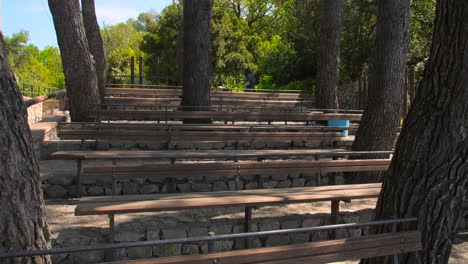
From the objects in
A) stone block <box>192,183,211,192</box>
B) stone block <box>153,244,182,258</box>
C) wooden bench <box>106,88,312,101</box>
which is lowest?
stone block <box>153,244,182,258</box>

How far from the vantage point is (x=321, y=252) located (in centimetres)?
332

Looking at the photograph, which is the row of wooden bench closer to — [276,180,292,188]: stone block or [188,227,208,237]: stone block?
[188,227,208,237]: stone block

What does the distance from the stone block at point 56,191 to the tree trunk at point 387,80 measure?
4.50m

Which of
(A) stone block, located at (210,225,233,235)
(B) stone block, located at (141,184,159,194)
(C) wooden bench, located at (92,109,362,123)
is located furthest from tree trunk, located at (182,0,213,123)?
(A) stone block, located at (210,225,233,235)

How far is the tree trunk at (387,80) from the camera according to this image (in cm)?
776

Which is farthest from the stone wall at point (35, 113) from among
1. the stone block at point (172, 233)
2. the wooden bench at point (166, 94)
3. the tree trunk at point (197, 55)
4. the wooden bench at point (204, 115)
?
the stone block at point (172, 233)

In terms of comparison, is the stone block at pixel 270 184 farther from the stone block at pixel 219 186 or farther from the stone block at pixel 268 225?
the stone block at pixel 268 225

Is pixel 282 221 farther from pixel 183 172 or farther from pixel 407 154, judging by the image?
pixel 407 154

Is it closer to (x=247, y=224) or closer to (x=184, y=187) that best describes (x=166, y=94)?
(x=184, y=187)

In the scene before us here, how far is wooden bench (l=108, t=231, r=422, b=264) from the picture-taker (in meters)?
3.01

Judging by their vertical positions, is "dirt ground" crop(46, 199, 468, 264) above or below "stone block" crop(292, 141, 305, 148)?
below

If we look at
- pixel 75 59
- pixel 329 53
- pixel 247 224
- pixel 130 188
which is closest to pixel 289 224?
pixel 247 224

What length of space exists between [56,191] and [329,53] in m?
8.57

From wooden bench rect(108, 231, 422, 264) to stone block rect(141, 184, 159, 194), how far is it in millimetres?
4162
